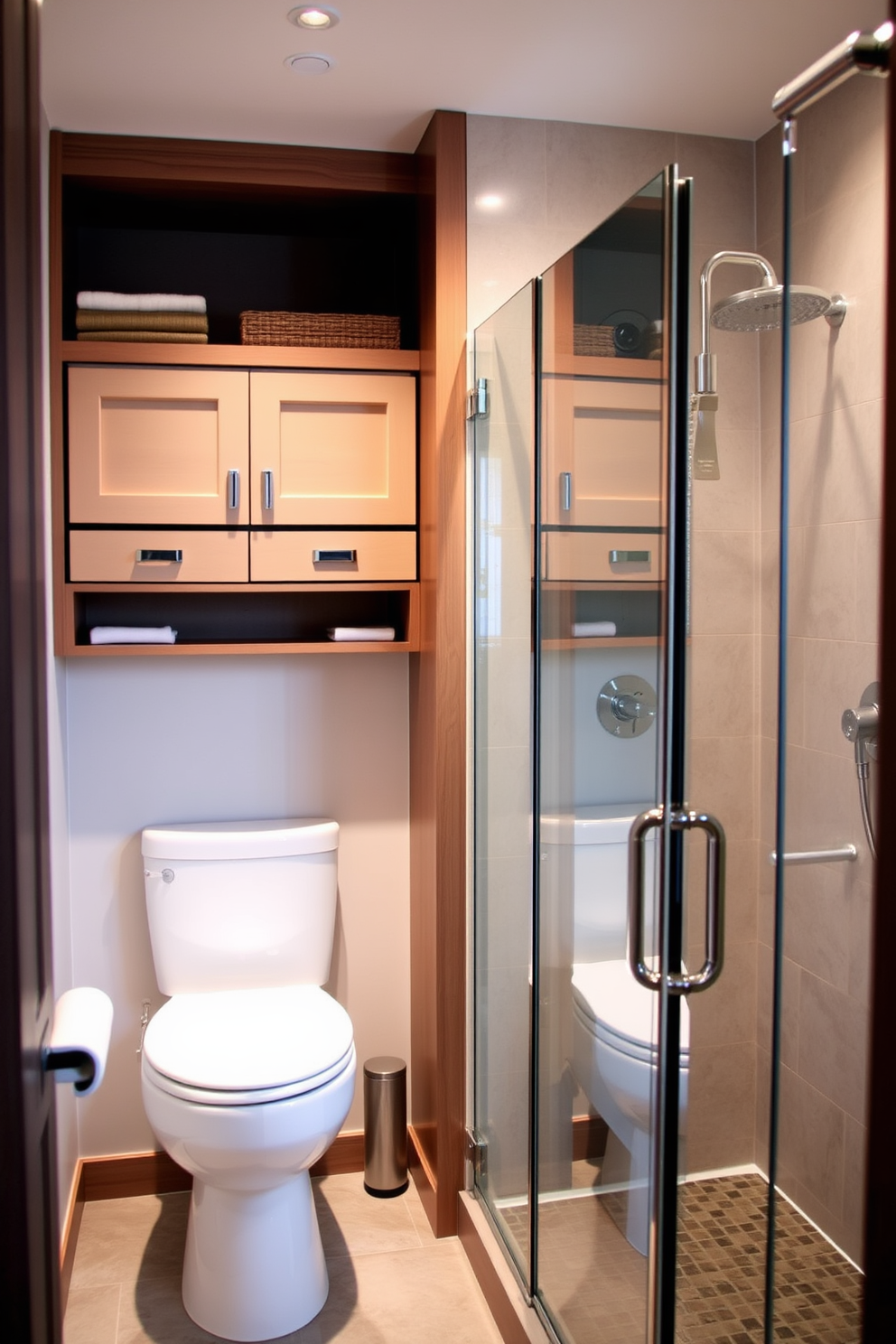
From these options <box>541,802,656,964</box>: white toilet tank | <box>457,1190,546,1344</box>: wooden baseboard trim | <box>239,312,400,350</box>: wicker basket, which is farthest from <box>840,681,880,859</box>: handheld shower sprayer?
<box>239,312,400,350</box>: wicker basket

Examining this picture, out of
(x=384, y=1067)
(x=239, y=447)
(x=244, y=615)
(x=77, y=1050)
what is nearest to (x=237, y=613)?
(x=244, y=615)

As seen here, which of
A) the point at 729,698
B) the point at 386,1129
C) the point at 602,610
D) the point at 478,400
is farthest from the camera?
the point at 386,1129

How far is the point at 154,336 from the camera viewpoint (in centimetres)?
252

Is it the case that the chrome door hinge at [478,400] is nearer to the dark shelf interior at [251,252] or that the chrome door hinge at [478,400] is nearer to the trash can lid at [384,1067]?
Answer: the dark shelf interior at [251,252]

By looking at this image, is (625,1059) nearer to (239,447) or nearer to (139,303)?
(239,447)

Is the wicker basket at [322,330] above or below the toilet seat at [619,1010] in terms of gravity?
above

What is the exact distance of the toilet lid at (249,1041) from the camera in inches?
83.5

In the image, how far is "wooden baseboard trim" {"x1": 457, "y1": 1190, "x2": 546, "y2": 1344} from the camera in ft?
6.63

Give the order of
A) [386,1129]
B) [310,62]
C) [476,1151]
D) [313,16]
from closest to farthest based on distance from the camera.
→ [313,16], [310,62], [476,1151], [386,1129]

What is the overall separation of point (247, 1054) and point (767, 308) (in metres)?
1.66

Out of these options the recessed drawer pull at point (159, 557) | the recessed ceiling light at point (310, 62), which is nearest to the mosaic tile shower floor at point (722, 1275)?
the recessed drawer pull at point (159, 557)

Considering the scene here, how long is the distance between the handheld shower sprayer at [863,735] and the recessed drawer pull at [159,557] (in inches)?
66.5

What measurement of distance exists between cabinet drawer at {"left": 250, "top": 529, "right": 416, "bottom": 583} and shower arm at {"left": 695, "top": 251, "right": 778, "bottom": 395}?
1.31 meters

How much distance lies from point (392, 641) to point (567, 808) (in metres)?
0.97
